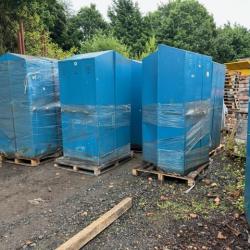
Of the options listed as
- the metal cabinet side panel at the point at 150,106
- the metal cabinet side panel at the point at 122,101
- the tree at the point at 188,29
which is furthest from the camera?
the tree at the point at 188,29

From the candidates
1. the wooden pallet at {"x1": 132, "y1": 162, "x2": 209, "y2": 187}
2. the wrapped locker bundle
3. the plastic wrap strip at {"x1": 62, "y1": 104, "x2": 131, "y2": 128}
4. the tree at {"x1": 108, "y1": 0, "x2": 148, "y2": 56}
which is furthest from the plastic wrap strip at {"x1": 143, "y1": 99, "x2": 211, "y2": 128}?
the tree at {"x1": 108, "y1": 0, "x2": 148, "y2": 56}

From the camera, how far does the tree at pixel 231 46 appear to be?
2336 centimetres

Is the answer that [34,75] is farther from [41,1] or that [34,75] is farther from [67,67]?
[41,1]

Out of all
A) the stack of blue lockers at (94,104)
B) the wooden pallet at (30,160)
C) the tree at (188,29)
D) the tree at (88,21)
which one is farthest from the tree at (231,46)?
the wooden pallet at (30,160)

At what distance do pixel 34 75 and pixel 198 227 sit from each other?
4.09m

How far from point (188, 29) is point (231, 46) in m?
4.36

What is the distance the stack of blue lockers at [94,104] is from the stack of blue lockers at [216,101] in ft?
6.02

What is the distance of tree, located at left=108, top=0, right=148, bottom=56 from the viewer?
953 inches

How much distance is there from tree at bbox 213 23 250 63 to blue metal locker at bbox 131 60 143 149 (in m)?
19.4

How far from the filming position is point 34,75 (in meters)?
5.47

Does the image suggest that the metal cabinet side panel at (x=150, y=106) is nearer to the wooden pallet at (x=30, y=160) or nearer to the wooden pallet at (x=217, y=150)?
the wooden pallet at (x=217, y=150)

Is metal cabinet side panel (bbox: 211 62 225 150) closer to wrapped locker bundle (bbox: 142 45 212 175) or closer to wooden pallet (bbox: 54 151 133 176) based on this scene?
wrapped locker bundle (bbox: 142 45 212 175)

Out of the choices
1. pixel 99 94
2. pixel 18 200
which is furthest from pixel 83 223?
pixel 99 94

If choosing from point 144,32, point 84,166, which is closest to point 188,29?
point 144,32
